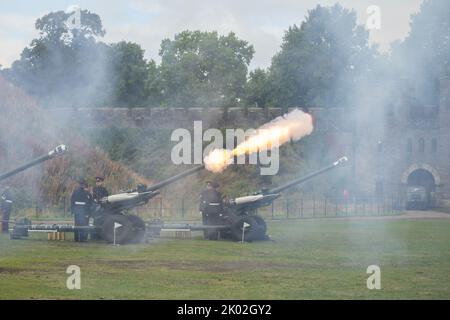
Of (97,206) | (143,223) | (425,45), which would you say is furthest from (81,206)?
(425,45)

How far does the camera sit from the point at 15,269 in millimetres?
22547

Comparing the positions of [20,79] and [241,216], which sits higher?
[20,79]

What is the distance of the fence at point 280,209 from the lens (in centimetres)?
4781

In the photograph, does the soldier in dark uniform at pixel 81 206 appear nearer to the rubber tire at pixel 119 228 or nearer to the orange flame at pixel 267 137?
the rubber tire at pixel 119 228

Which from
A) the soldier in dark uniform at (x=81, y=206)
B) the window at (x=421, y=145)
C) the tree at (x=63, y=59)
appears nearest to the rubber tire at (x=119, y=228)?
the soldier in dark uniform at (x=81, y=206)

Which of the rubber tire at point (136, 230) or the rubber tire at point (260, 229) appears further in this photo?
the rubber tire at point (260, 229)

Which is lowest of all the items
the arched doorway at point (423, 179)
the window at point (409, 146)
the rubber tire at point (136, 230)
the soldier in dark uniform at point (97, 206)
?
the rubber tire at point (136, 230)

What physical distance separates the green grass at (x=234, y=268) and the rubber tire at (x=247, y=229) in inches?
16.9

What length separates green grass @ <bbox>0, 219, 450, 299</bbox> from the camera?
62.0 feet

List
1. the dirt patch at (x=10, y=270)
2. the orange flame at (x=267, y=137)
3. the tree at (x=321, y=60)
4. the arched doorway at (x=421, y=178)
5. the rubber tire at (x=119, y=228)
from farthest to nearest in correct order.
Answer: the arched doorway at (x=421, y=178) → the tree at (x=321, y=60) → the orange flame at (x=267, y=137) → the rubber tire at (x=119, y=228) → the dirt patch at (x=10, y=270)

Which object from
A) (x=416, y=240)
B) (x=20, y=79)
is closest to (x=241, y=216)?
(x=416, y=240)
